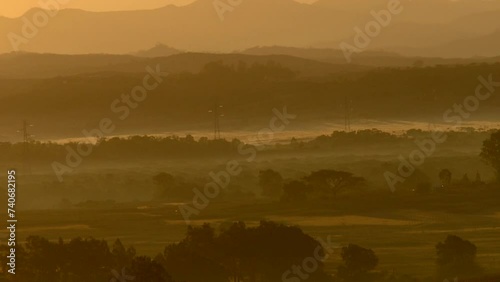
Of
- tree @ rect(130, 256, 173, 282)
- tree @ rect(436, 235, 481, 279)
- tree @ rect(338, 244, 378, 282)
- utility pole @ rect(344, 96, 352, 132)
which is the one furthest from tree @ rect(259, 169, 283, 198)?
utility pole @ rect(344, 96, 352, 132)

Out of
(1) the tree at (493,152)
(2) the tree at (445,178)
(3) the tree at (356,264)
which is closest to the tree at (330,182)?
(2) the tree at (445,178)

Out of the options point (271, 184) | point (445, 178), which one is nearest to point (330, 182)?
point (271, 184)

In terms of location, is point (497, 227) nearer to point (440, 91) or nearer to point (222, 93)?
point (440, 91)

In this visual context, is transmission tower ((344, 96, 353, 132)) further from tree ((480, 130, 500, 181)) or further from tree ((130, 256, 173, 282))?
tree ((130, 256, 173, 282))

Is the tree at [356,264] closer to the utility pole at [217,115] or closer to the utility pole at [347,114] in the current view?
the utility pole at [217,115]

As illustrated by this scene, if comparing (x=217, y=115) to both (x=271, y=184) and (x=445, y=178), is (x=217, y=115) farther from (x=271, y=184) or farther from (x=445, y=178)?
(x=445, y=178)

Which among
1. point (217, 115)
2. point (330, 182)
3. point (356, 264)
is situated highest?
point (217, 115)
